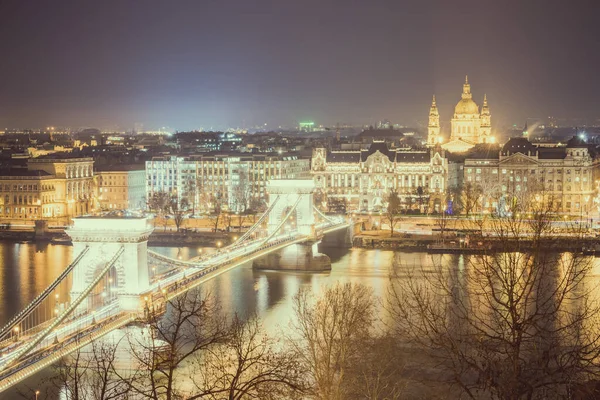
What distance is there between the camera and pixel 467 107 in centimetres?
4384

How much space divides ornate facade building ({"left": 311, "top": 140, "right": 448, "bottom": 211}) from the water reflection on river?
9.73 metres

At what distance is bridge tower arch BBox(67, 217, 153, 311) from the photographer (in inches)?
472

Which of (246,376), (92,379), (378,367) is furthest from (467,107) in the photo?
(92,379)

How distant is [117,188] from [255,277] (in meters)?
15.8

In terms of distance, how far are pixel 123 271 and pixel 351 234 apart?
13.9m

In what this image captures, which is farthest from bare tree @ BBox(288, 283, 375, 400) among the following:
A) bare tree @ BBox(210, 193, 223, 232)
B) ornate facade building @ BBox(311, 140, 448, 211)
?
ornate facade building @ BBox(311, 140, 448, 211)

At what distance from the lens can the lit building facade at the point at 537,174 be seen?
31891 mm

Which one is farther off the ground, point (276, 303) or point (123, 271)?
point (123, 271)

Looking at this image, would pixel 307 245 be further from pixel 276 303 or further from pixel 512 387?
pixel 512 387

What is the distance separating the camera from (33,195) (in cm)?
3091

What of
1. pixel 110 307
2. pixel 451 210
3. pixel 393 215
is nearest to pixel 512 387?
pixel 110 307

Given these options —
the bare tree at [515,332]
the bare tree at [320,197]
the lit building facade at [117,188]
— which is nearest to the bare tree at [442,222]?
the bare tree at [320,197]

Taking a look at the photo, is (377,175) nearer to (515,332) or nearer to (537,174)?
(537,174)

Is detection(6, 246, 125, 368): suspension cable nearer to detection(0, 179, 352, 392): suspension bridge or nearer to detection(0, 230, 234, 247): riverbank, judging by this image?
detection(0, 179, 352, 392): suspension bridge
